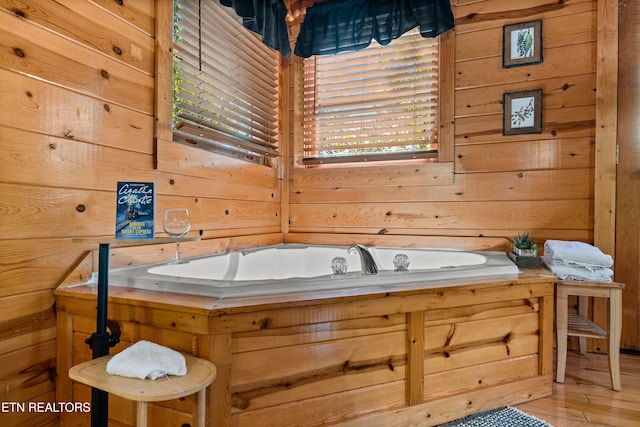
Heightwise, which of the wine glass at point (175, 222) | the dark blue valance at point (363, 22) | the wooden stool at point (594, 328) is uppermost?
the dark blue valance at point (363, 22)

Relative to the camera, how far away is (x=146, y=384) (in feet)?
3.08

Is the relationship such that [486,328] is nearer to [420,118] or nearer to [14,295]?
[420,118]

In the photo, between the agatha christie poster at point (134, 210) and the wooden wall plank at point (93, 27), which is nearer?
the agatha christie poster at point (134, 210)

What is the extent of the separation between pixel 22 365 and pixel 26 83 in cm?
101

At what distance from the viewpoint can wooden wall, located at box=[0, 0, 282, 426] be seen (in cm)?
128

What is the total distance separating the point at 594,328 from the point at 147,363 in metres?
2.14

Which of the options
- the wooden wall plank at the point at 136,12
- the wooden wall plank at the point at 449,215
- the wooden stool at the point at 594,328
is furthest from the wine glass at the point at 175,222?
the wooden stool at the point at 594,328

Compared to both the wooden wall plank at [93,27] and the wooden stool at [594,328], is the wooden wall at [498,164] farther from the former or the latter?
the wooden wall plank at [93,27]

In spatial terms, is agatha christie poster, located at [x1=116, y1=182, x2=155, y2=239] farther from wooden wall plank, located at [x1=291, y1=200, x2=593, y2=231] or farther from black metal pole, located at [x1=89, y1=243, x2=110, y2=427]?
wooden wall plank, located at [x1=291, y1=200, x2=593, y2=231]

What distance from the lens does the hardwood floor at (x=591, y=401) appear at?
5.08 feet

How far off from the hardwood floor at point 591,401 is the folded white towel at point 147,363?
4.98 feet

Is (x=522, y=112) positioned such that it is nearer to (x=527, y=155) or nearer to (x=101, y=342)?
(x=527, y=155)

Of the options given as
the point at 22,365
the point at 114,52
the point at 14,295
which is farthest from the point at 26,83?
the point at 22,365

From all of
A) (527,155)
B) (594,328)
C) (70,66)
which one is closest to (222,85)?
(70,66)
